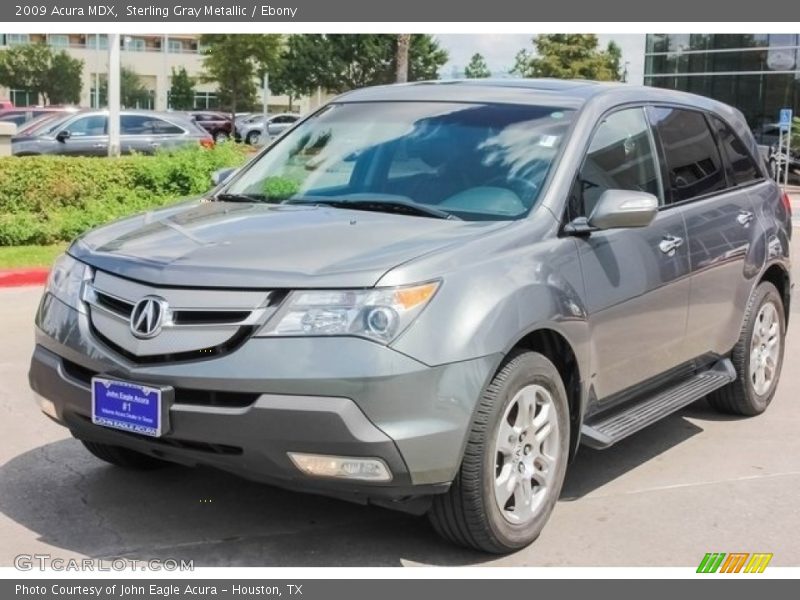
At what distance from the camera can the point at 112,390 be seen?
145 inches

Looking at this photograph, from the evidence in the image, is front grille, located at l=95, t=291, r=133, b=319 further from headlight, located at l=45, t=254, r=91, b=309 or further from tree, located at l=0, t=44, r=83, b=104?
tree, located at l=0, t=44, r=83, b=104

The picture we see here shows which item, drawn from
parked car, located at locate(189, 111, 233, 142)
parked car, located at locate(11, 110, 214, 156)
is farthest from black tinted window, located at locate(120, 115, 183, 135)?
parked car, located at locate(189, 111, 233, 142)

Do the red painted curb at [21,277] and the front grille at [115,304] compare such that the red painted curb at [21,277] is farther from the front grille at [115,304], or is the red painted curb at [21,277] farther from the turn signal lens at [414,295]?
the turn signal lens at [414,295]

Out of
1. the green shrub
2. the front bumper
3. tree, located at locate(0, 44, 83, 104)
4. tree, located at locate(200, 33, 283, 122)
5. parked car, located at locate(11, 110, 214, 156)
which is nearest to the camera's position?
the front bumper

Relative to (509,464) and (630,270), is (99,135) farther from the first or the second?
(509,464)

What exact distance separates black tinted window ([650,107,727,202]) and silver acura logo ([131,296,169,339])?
2732 millimetres

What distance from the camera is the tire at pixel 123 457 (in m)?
4.75

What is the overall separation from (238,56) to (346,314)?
51.4 metres

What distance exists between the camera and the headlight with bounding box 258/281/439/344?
348 cm

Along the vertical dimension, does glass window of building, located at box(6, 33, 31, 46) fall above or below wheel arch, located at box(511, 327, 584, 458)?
above

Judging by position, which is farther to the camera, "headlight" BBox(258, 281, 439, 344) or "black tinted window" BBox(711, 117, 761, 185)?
"black tinted window" BBox(711, 117, 761, 185)

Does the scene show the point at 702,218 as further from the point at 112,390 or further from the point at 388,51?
the point at 388,51

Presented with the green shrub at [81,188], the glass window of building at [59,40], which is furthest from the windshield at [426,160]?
the glass window of building at [59,40]

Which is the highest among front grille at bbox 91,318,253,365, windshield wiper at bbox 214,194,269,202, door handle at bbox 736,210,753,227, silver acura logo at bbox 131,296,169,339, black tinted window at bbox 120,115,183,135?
black tinted window at bbox 120,115,183,135
